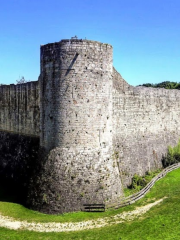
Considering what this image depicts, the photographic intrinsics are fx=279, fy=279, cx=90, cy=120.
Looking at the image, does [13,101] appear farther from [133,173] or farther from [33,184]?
[133,173]

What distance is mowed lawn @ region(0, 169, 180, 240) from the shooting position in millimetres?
12605

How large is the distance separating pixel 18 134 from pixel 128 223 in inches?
464

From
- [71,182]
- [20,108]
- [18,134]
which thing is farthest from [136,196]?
[20,108]

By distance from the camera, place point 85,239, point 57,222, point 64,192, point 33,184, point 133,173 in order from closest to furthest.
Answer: point 85,239, point 57,222, point 64,192, point 33,184, point 133,173

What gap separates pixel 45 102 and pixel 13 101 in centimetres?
749

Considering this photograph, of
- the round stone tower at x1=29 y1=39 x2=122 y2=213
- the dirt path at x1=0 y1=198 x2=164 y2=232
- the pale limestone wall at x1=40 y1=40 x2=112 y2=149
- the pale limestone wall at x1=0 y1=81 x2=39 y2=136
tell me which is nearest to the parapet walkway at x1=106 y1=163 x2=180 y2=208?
the round stone tower at x1=29 y1=39 x2=122 y2=213

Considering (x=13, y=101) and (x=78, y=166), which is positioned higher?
(x=13, y=101)

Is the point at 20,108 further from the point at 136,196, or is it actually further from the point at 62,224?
the point at 136,196

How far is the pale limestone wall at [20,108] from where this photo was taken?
20.2 m

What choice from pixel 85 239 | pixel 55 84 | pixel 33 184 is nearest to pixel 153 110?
pixel 55 84

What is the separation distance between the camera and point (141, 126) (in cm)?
2233

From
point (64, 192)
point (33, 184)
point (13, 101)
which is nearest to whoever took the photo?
point (64, 192)

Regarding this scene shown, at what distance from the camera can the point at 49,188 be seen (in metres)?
15.2

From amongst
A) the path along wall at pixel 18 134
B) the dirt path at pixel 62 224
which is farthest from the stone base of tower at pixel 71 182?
the path along wall at pixel 18 134
